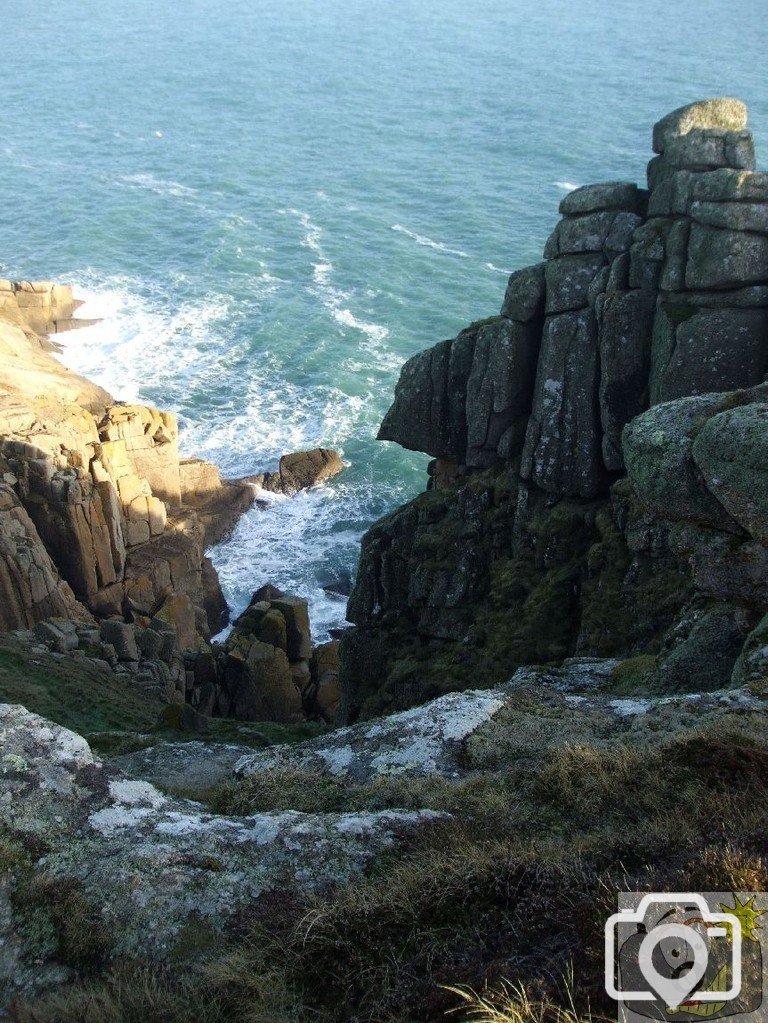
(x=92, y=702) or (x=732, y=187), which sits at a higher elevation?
(x=732, y=187)

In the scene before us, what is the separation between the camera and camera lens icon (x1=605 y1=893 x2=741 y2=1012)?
7082 mm

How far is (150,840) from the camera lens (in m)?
11.3

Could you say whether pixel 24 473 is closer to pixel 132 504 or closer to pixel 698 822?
pixel 132 504

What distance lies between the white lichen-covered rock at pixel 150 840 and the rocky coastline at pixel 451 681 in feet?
0.14

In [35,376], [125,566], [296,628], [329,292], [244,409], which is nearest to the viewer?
[296,628]

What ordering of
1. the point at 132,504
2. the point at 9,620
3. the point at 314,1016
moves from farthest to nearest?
the point at 132,504 → the point at 9,620 → the point at 314,1016

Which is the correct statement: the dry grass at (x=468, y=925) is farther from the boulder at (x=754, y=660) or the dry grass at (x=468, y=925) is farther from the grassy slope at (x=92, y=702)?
the grassy slope at (x=92, y=702)

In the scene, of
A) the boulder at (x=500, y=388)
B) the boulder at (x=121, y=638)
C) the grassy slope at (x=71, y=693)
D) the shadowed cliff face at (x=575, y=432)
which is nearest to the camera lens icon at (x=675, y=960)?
the shadowed cliff face at (x=575, y=432)

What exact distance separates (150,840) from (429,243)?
77.1 m

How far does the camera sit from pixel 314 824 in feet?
38.3

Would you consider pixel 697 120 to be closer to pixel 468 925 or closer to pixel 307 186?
pixel 468 925

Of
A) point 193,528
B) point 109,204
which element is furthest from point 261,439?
point 109,204

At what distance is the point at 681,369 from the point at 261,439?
36182 millimetres

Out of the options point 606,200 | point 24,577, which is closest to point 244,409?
point 24,577
